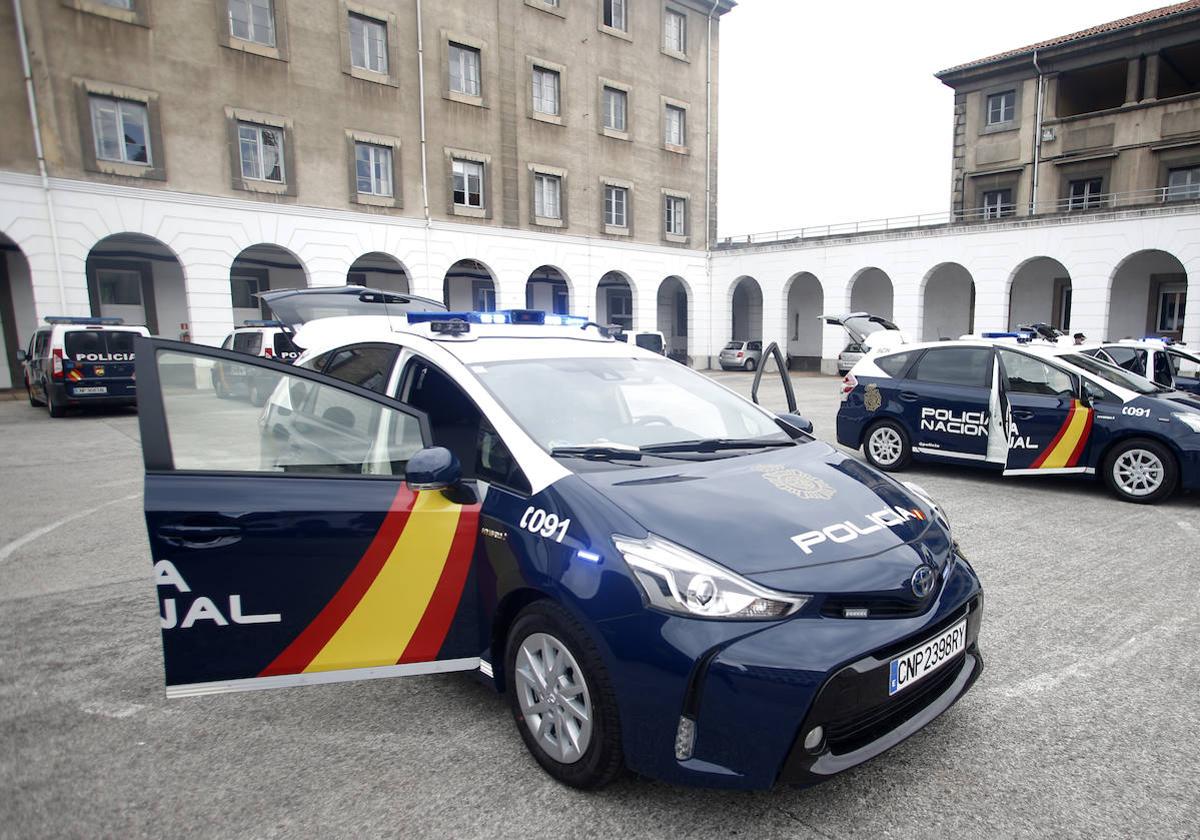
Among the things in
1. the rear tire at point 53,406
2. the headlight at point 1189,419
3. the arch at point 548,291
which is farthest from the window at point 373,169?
the headlight at point 1189,419

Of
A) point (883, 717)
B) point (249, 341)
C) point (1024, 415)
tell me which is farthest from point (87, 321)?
point (883, 717)

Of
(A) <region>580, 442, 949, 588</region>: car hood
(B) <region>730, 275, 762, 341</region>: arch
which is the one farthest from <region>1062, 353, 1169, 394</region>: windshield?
(B) <region>730, 275, 762, 341</region>: arch

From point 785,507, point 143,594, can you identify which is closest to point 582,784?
point 785,507

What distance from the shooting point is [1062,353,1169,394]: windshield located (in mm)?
6879

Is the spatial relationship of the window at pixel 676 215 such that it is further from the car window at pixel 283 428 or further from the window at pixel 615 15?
the car window at pixel 283 428

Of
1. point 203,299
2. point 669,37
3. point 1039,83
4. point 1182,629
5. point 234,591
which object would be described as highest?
point 669,37

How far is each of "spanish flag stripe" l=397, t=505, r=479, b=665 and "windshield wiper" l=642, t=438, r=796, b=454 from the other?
80cm

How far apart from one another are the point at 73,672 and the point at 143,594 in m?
1.07

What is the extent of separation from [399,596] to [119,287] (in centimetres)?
2334

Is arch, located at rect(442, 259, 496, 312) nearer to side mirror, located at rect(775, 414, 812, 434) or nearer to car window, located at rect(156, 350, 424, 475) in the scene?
side mirror, located at rect(775, 414, 812, 434)

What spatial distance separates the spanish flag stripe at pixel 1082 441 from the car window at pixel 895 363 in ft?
6.00

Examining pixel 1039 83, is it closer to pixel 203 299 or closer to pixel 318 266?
pixel 318 266

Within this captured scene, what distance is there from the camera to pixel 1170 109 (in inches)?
915

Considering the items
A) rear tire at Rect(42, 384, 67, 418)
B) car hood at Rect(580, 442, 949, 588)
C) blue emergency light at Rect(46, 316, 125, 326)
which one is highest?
blue emergency light at Rect(46, 316, 125, 326)
